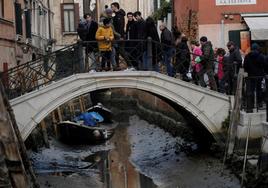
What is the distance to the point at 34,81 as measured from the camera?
15.5 m

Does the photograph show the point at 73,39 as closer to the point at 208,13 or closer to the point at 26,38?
the point at 26,38

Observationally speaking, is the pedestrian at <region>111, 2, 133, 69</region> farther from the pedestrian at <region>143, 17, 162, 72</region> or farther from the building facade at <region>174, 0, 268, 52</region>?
the building facade at <region>174, 0, 268, 52</region>

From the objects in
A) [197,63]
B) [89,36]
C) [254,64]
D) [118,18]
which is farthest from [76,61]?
[254,64]

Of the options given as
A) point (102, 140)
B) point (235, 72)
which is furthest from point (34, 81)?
point (102, 140)

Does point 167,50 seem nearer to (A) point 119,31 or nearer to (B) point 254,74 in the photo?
(A) point 119,31

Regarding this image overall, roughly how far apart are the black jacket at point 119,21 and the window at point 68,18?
23535 mm

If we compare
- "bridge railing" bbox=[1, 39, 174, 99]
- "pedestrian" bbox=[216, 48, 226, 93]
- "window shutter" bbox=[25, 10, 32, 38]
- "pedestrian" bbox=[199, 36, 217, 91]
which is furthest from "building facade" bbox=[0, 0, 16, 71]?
"pedestrian" bbox=[216, 48, 226, 93]

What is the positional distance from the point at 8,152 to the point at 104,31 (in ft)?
23.4

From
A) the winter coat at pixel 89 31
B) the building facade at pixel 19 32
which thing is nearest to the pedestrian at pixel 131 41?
the winter coat at pixel 89 31

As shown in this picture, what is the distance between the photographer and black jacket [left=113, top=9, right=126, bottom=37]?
16.1m

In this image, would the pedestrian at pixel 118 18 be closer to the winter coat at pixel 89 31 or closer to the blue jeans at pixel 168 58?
the winter coat at pixel 89 31

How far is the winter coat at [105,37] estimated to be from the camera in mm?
15461

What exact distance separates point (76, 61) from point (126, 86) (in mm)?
1328

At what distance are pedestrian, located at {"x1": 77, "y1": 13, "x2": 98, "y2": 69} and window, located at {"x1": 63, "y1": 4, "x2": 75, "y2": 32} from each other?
23092mm
